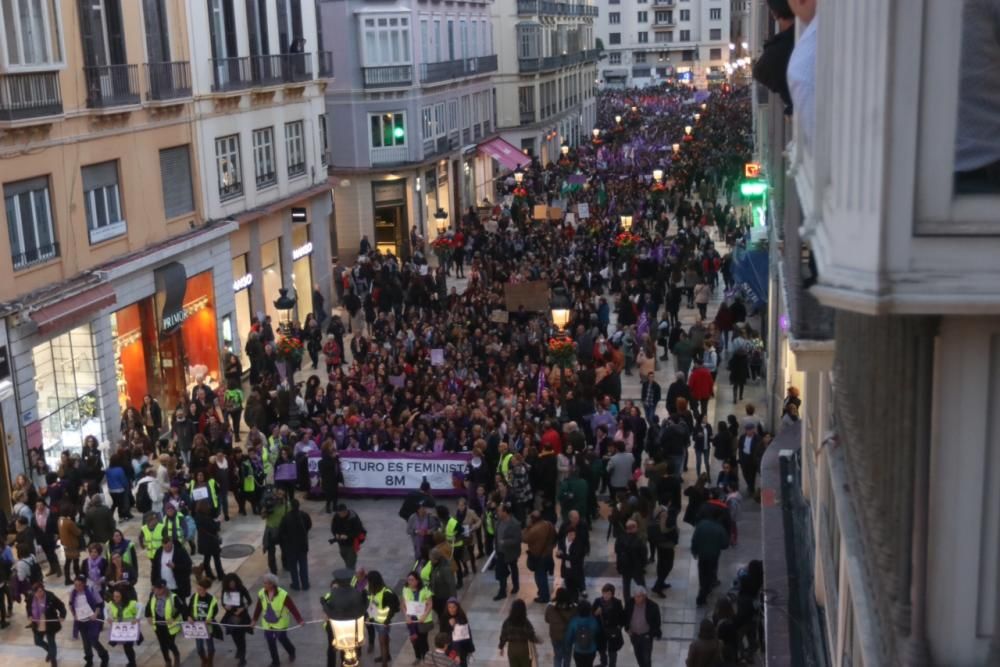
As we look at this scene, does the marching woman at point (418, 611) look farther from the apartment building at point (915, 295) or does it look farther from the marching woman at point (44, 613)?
the apartment building at point (915, 295)

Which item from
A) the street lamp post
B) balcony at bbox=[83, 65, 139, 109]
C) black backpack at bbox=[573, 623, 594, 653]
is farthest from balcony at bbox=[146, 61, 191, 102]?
black backpack at bbox=[573, 623, 594, 653]

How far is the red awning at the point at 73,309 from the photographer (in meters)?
22.5

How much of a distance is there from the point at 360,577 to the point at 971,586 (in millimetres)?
11375

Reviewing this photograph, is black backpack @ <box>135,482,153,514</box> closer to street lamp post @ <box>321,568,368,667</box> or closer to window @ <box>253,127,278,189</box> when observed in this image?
street lamp post @ <box>321,568,368,667</box>

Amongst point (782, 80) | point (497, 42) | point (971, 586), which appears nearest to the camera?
point (971, 586)

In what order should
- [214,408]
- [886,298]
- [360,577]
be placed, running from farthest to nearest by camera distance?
Result: [214,408], [360,577], [886,298]

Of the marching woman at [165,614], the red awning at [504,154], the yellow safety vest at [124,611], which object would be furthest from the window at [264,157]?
the red awning at [504,154]

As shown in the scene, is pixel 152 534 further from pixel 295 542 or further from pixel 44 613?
pixel 44 613

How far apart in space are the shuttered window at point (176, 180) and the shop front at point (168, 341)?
1.64 metres

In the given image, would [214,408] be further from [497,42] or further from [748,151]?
[497,42]

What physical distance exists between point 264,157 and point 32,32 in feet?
39.2

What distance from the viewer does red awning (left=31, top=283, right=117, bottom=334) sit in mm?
22516

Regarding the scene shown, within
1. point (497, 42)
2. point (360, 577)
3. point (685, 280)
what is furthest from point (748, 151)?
point (360, 577)

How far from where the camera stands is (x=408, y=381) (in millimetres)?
25547
